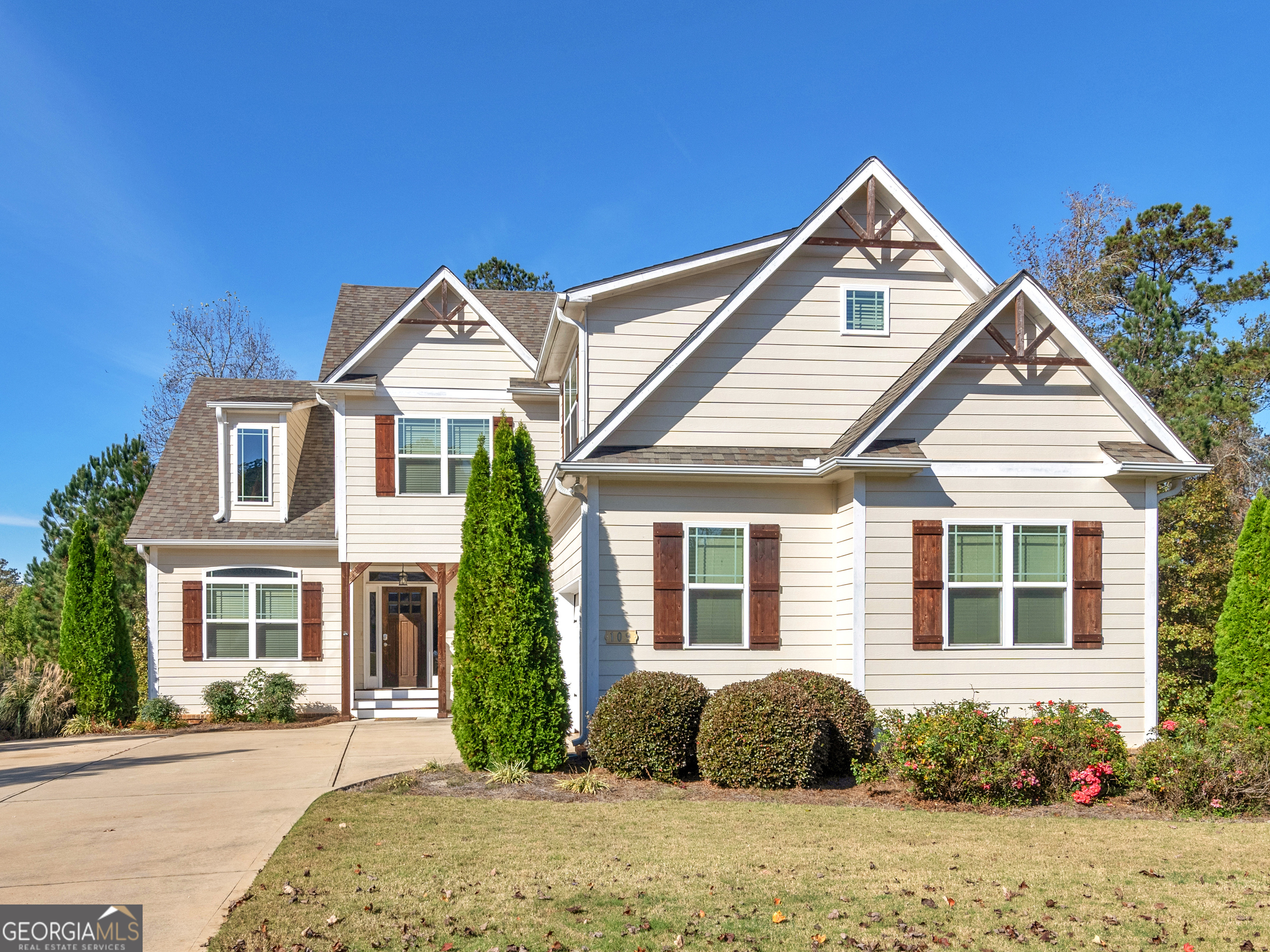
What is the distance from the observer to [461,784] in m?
10.5

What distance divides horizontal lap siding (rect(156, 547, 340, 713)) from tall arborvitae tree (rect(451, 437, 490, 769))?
7.52 metres

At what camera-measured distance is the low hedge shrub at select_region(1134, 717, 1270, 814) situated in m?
Answer: 9.46

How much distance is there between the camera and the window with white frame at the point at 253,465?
732 inches

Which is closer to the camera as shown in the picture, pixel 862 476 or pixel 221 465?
pixel 862 476

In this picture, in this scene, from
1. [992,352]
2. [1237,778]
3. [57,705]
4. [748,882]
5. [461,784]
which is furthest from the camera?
[57,705]

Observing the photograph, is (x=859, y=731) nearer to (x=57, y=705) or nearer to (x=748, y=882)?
(x=748, y=882)

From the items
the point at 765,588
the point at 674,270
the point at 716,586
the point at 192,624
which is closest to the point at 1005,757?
the point at 765,588

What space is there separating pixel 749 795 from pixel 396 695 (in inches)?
398

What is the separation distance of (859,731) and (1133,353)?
61.5 ft

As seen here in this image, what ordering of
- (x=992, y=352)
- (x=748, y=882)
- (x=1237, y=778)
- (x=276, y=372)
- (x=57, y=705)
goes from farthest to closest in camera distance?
1. (x=276, y=372)
2. (x=57, y=705)
3. (x=992, y=352)
4. (x=1237, y=778)
5. (x=748, y=882)

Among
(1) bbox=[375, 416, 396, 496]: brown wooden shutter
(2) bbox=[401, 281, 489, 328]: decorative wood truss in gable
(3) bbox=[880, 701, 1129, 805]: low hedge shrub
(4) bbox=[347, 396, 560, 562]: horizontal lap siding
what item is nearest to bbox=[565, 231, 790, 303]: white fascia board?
(4) bbox=[347, 396, 560, 562]: horizontal lap siding

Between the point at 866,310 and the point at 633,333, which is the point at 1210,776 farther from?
the point at 633,333

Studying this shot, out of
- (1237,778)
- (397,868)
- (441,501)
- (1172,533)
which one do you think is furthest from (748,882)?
(1172,533)

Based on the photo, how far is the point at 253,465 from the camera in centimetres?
1870
